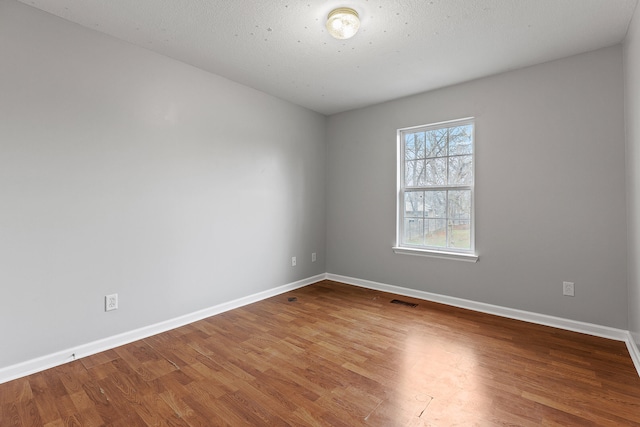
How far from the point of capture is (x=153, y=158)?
2.71 m

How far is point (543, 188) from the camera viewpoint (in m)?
2.89

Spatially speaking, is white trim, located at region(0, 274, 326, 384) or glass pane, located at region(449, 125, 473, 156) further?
glass pane, located at region(449, 125, 473, 156)

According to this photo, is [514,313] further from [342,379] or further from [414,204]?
[342,379]

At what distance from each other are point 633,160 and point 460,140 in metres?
1.47

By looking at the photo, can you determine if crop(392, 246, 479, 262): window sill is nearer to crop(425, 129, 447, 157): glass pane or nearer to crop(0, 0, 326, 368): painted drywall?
crop(425, 129, 447, 157): glass pane

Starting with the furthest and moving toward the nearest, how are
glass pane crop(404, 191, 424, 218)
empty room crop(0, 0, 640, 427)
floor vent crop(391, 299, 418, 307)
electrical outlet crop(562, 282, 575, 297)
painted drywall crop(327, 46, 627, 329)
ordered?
1. glass pane crop(404, 191, 424, 218)
2. floor vent crop(391, 299, 418, 307)
3. electrical outlet crop(562, 282, 575, 297)
4. painted drywall crop(327, 46, 627, 329)
5. empty room crop(0, 0, 640, 427)

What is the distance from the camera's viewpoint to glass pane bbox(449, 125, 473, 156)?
338 cm

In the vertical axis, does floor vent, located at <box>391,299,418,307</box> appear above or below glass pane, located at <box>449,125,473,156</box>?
below

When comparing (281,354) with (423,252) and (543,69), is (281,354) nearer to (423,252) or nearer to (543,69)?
(423,252)

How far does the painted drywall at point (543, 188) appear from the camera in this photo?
2592mm

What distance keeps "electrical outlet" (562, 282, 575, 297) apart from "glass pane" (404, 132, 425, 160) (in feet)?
6.31

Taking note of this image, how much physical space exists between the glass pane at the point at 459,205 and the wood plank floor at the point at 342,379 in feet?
3.70

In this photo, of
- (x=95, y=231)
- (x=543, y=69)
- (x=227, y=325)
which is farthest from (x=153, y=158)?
(x=543, y=69)

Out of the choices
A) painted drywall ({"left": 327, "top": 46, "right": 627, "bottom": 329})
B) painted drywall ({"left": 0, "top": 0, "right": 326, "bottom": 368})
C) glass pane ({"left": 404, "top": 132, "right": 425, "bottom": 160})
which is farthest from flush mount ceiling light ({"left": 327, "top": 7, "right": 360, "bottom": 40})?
glass pane ({"left": 404, "top": 132, "right": 425, "bottom": 160})
